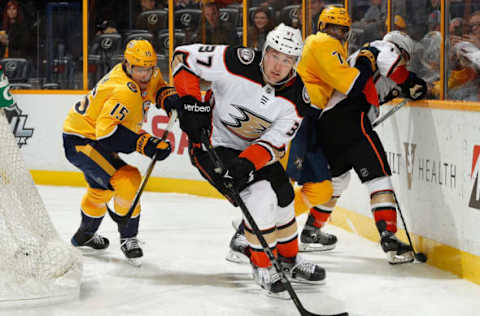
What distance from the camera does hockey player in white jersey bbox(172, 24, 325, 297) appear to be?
3.11 metres

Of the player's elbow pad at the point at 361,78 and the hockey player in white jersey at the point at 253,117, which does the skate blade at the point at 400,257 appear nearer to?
the hockey player in white jersey at the point at 253,117

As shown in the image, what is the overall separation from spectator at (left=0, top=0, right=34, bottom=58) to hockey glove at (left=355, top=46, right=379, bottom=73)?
161 inches

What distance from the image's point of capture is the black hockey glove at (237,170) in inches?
120

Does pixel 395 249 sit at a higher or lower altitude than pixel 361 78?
lower

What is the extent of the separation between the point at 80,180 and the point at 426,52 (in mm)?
3535

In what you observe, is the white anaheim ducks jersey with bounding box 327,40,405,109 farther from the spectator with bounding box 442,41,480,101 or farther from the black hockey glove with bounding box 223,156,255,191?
the black hockey glove with bounding box 223,156,255,191

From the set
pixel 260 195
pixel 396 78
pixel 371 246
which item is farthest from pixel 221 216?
pixel 260 195

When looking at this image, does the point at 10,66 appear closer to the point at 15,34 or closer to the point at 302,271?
the point at 15,34

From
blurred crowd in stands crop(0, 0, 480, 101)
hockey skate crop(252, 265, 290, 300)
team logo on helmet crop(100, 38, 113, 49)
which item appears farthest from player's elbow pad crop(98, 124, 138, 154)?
team logo on helmet crop(100, 38, 113, 49)

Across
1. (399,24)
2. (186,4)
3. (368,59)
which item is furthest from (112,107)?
(186,4)

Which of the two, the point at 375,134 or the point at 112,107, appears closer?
the point at 112,107

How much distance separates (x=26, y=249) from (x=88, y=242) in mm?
1151

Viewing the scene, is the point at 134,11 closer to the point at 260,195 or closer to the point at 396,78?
the point at 396,78

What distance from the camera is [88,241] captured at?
13.4ft
